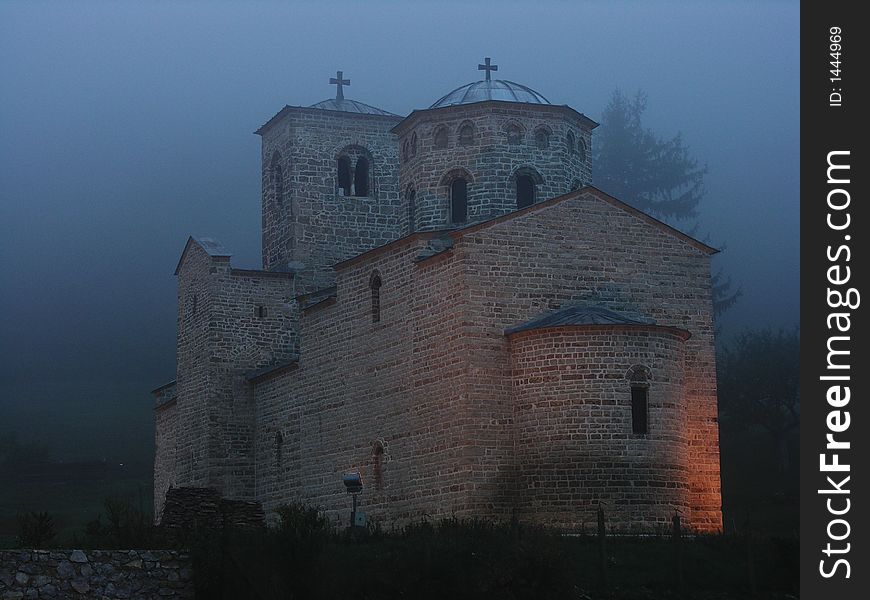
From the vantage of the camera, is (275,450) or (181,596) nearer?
(181,596)

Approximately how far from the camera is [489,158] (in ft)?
91.8

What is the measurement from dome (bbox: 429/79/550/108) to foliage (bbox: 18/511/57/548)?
13.2 m

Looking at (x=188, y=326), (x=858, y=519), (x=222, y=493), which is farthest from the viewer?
(x=188, y=326)

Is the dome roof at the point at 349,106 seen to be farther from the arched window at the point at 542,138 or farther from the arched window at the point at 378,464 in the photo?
the arched window at the point at 378,464

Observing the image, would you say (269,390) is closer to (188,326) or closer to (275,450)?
(275,450)

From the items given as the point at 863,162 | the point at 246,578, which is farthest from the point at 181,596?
the point at 863,162

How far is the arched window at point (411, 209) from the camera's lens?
2906 cm

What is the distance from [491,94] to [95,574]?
14427 millimetres

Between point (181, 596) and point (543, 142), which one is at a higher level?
point (543, 142)

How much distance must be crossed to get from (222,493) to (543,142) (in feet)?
34.4

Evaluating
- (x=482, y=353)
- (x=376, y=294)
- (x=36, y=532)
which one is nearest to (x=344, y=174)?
(x=376, y=294)

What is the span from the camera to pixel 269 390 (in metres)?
30.7

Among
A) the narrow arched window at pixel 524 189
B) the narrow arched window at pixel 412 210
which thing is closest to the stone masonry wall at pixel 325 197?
the narrow arched window at pixel 412 210

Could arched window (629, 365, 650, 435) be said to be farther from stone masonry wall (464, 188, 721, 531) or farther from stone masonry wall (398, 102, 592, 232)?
stone masonry wall (398, 102, 592, 232)
